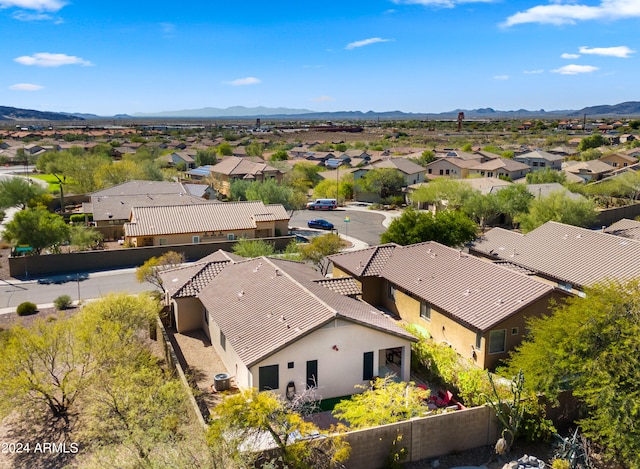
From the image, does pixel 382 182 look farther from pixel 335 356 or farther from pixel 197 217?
pixel 335 356

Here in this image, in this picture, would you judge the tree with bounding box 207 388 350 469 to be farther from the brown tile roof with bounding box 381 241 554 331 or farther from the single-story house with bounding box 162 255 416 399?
the brown tile roof with bounding box 381 241 554 331

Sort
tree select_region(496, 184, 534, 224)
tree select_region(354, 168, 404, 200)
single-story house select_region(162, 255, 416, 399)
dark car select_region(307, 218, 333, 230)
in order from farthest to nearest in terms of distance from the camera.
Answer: tree select_region(354, 168, 404, 200) < dark car select_region(307, 218, 333, 230) < tree select_region(496, 184, 534, 224) < single-story house select_region(162, 255, 416, 399)

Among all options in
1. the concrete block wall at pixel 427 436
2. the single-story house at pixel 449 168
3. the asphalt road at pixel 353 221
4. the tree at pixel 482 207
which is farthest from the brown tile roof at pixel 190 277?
the single-story house at pixel 449 168

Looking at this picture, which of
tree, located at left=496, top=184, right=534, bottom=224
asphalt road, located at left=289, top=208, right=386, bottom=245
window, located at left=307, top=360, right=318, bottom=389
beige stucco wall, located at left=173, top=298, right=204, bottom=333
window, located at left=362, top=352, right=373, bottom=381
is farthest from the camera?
asphalt road, located at left=289, top=208, right=386, bottom=245

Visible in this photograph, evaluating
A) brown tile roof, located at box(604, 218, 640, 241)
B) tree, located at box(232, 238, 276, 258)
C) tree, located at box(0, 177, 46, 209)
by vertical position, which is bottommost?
tree, located at box(232, 238, 276, 258)

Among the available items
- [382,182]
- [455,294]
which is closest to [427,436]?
[455,294]

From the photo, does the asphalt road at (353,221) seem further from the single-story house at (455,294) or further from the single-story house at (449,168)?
the single-story house at (449,168)

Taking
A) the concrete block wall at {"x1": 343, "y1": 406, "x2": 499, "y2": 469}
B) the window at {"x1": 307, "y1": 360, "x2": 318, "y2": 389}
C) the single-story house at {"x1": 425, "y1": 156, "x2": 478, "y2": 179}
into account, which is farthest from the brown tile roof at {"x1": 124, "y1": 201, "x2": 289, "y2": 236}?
the single-story house at {"x1": 425, "y1": 156, "x2": 478, "y2": 179}

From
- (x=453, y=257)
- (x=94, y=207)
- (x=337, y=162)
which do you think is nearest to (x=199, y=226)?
(x=94, y=207)
